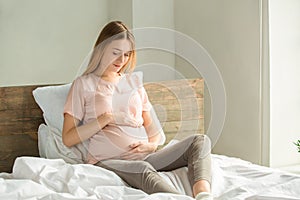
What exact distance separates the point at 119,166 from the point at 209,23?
143cm

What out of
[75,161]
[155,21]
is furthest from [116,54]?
[155,21]

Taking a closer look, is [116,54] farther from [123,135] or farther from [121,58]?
[123,135]

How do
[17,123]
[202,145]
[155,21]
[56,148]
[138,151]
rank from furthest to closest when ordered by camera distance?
[155,21] < [17,123] < [56,148] < [138,151] < [202,145]

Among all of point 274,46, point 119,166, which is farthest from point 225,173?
point 274,46

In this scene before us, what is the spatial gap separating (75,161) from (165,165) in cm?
39

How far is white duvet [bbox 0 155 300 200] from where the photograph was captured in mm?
1913

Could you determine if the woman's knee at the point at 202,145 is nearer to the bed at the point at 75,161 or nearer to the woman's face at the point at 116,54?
the bed at the point at 75,161

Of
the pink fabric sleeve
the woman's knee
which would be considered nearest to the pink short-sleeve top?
the pink fabric sleeve

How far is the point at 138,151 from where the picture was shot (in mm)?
2381

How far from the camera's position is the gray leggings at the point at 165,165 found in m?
2.07

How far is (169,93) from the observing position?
117 inches

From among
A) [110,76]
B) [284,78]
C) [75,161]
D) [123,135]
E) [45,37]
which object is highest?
[45,37]

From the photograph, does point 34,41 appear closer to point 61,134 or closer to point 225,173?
point 61,134

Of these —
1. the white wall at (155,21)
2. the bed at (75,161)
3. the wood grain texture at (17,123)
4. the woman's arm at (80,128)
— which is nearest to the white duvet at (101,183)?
the bed at (75,161)
